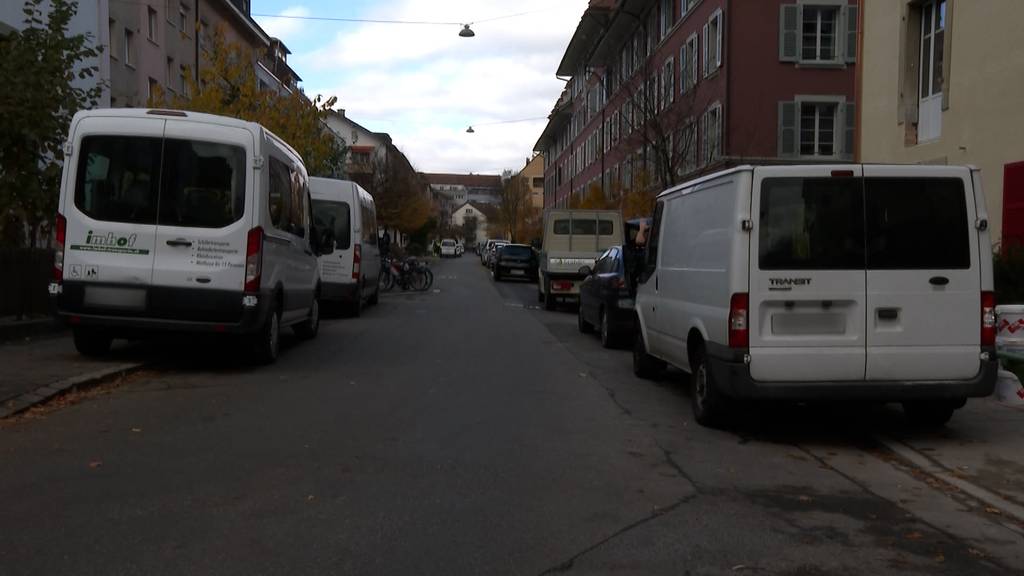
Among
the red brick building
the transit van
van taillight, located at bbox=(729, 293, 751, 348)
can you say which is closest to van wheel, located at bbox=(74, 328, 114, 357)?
van taillight, located at bbox=(729, 293, 751, 348)

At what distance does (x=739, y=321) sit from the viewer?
7227mm

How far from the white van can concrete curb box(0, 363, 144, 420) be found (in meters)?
0.49

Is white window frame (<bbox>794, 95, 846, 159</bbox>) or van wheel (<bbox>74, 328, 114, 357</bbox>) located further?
white window frame (<bbox>794, 95, 846, 159</bbox>)

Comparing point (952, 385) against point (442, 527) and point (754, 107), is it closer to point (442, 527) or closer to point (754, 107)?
point (442, 527)

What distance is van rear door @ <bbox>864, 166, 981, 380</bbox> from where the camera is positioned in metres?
7.26

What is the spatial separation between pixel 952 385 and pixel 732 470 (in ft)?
6.72

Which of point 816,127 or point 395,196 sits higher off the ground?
point 395,196

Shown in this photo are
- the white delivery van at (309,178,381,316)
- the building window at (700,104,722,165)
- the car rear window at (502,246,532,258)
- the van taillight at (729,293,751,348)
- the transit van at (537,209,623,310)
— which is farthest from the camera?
the car rear window at (502,246,532,258)

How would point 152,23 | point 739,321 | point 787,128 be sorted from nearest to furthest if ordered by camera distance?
point 739,321, point 787,128, point 152,23

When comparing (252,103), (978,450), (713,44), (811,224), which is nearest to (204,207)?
(811,224)

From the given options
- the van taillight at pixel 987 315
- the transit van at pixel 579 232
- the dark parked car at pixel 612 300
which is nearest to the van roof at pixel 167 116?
the dark parked car at pixel 612 300

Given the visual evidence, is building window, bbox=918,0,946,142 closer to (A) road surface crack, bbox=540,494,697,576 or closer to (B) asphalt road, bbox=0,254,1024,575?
(B) asphalt road, bbox=0,254,1024,575

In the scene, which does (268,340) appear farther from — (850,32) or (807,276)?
(850,32)

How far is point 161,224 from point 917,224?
24.4 feet
